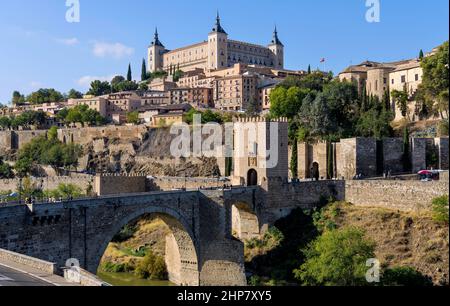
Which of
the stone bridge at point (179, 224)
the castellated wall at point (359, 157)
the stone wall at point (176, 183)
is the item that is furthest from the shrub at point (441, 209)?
the stone wall at point (176, 183)

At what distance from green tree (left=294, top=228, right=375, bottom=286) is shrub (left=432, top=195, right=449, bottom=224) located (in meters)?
5.66

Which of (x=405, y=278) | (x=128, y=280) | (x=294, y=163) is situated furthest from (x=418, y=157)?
(x=128, y=280)

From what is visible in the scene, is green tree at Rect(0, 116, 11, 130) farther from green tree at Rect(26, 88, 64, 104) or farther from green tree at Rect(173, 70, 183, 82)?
green tree at Rect(173, 70, 183, 82)

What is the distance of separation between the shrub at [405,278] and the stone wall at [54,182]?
35.3 metres

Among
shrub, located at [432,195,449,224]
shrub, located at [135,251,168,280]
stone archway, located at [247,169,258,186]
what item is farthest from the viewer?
stone archway, located at [247,169,258,186]

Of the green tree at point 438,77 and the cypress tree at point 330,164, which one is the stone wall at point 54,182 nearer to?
the cypress tree at point 330,164

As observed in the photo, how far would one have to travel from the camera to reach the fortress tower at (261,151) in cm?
4300

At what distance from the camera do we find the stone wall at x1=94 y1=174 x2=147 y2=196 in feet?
172

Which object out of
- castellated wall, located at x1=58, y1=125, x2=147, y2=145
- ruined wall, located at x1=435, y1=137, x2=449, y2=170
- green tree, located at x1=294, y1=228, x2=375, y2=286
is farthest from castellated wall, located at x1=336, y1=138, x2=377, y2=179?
castellated wall, located at x1=58, y1=125, x2=147, y2=145

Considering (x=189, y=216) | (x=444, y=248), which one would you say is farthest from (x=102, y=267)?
(x=444, y=248)

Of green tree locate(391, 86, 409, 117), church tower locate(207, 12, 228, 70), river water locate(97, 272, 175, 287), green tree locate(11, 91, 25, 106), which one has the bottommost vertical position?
river water locate(97, 272, 175, 287)
